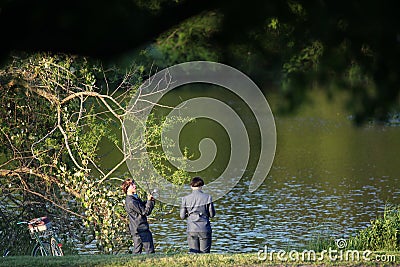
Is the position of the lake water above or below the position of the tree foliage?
below


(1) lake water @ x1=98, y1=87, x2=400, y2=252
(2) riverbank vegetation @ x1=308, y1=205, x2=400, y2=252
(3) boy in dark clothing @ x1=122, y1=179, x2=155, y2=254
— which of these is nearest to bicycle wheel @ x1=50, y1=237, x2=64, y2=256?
(3) boy in dark clothing @ x1=122, y1=179, x2=155, y2=254

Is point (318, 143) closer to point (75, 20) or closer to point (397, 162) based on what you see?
point (397, 162)

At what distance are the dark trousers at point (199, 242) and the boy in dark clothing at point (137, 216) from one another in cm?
67

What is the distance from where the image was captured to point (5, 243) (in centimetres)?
1324

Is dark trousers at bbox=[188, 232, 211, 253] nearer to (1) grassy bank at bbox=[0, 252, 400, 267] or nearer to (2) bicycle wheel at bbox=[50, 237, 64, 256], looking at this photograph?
(1) grassy bank at bbox=[0, 252, 400, 267]

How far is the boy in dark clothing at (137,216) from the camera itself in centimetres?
1077

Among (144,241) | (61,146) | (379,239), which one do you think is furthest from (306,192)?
(144,241)

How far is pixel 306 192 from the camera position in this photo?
2316cm

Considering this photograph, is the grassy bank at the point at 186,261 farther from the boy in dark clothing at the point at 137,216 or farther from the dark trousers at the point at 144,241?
the dark trousers at the point at 144,241

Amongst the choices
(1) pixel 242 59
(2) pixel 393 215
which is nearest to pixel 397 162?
(2) pixel 393 215

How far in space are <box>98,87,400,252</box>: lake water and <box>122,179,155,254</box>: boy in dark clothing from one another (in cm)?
224

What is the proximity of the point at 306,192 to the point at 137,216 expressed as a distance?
12.9 meters

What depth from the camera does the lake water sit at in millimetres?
17188

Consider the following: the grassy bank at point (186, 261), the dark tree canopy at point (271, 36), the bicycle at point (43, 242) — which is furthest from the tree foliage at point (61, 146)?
the dark tree canopy at point (271, 36)
